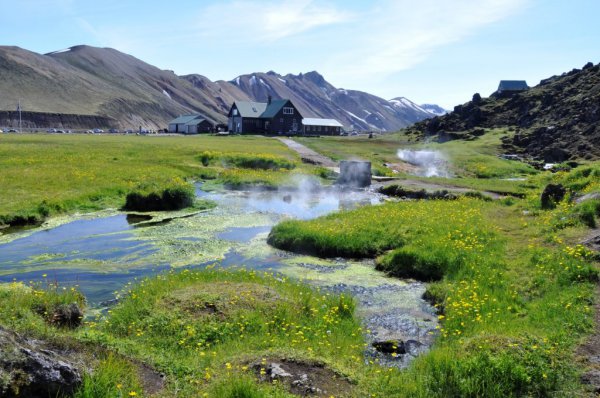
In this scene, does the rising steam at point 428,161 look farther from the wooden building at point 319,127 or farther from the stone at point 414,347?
the wooden building at point 319,127

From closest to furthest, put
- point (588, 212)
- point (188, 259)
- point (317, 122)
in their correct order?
1. point (188, 259)
2. point (588, 212)
3. point (317, 122)

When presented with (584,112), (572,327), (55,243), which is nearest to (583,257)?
(572,327)

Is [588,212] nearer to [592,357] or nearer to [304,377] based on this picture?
[592,357]

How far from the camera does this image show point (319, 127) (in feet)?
539

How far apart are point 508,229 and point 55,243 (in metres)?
23.3

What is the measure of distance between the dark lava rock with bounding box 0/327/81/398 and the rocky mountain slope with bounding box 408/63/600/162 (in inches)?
2939

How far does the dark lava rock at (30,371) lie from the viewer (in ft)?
23.9

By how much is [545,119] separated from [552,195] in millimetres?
89887

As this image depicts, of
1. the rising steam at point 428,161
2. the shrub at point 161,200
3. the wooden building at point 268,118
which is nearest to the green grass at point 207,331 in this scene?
the shrub at point 161,200

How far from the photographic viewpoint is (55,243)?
23.4 metres

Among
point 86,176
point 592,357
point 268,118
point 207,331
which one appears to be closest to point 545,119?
point 268,118

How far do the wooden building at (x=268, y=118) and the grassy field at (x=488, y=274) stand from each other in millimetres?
110953

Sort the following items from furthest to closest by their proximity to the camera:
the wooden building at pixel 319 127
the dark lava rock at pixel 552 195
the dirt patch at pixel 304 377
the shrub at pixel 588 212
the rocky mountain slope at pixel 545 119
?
the wooden building at pixel 319 127 < the rocky mountain slope at pixel 545 119 < the dark lava rock at pixel 552 195 < the shrub at pixel 588 212 < the dirt patch at pixel 304 377

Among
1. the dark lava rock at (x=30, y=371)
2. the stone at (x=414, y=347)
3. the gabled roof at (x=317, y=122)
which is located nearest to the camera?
the dark lava rock at (x=30, y=371)
